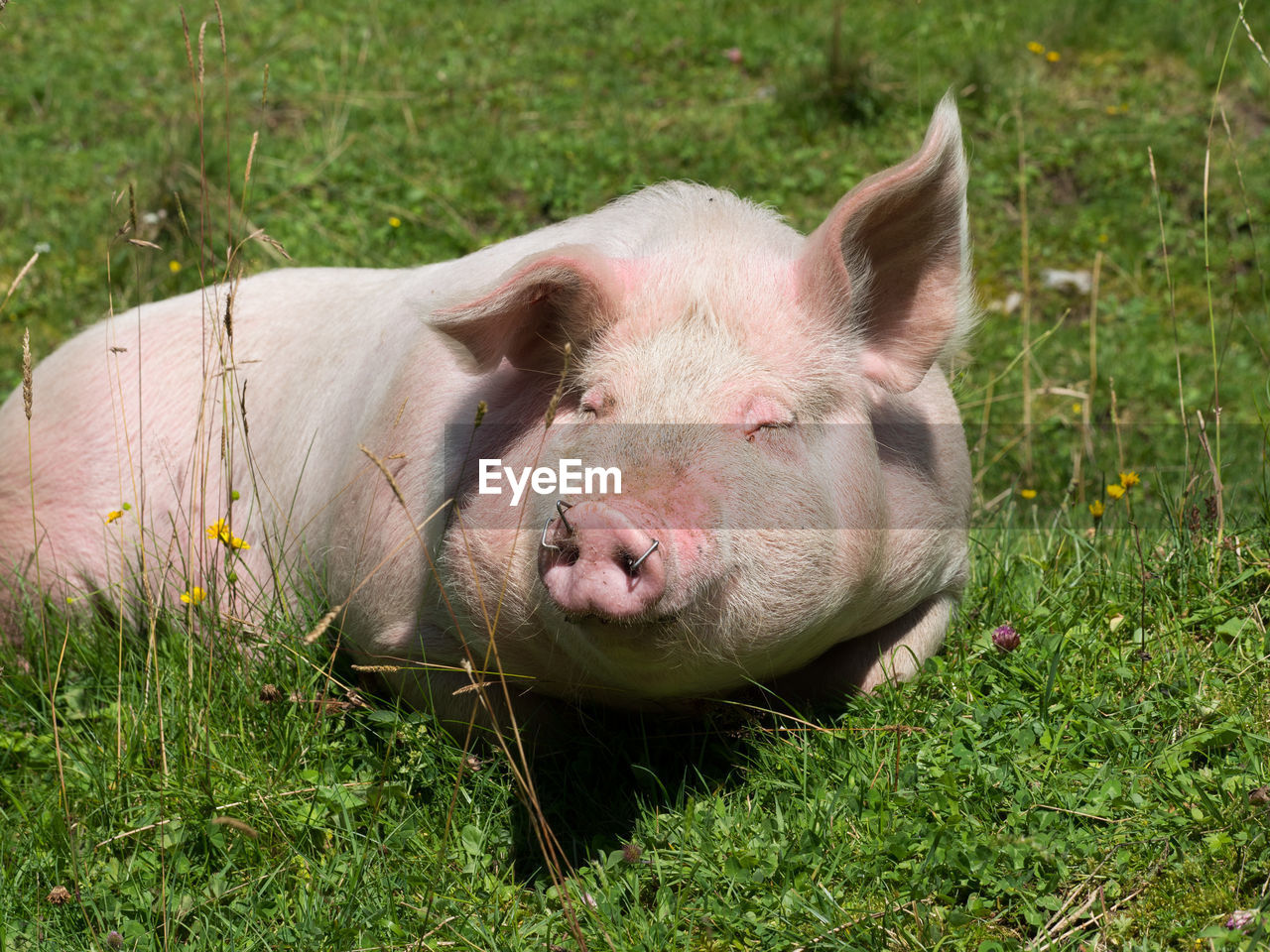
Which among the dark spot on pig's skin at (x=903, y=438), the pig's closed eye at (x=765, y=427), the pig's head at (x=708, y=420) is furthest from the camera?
the dark spot on pig's skin at (x=903, y=438)

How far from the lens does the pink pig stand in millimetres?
2662

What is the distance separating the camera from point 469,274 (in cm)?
377

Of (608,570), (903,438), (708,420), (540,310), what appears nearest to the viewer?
(608,570)

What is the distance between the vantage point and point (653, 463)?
2.63m

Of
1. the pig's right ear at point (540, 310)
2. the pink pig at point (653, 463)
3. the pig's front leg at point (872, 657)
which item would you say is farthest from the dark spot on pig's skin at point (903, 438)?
the pig's right ear at point (540, 310)

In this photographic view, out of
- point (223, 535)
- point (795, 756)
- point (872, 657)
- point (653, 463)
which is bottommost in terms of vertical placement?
point (795, 756)

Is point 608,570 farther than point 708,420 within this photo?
No

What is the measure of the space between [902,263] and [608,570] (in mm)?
1300

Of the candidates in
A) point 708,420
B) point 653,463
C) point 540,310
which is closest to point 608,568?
point 653,463

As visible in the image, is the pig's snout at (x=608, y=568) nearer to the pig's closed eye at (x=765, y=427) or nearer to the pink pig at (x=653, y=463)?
the pink pig at (x=653, y=463)

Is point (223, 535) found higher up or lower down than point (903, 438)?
lower down

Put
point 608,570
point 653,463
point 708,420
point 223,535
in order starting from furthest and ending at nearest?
point 223,535 < point 708,420 < point 653,463 < point 608,570

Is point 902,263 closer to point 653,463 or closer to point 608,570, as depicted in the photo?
point 653,463

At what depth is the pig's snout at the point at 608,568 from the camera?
7.88 feet
